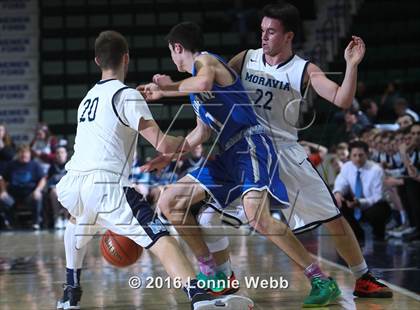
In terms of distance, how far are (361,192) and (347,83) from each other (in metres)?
4.83

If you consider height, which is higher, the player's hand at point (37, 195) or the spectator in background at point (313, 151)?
the spectator in background at point (313, 151)

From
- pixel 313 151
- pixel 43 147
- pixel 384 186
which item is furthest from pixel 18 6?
pixel 384 186

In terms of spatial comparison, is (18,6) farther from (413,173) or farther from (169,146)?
(169,146)

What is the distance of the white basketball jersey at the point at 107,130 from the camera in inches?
177

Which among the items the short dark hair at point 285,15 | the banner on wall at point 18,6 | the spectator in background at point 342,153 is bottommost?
the spectator in background at point 342,153

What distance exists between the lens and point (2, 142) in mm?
13297

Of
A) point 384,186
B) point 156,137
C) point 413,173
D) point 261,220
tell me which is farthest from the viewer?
point 384,186

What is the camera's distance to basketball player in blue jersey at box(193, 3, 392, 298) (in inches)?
200

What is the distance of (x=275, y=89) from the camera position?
201 inches

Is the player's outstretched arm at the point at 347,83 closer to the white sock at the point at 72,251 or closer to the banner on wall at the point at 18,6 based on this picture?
the white sock at the point at 72,251

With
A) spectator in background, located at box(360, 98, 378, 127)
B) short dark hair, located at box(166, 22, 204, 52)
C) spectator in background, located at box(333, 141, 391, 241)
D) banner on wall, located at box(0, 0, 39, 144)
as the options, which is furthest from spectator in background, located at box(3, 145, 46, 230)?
short dark hair, located at box(166, 22, 204, 52)

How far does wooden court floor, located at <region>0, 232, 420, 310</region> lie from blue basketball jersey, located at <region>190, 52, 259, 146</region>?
3.43 feet

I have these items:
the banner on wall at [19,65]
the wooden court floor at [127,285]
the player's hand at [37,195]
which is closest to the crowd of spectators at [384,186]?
the wooden court floor at [127,285]

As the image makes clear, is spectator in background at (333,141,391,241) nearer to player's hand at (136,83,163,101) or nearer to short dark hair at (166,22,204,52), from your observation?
short dark hair at (166,22,204,52)
